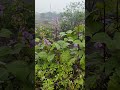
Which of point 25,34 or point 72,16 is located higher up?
point 72,16

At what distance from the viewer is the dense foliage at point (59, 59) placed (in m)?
1.88

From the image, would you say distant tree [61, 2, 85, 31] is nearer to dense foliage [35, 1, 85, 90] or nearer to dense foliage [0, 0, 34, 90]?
dense foliage [35, 1, 85, 90]

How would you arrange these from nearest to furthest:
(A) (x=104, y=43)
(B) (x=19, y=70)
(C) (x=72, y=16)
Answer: (B) (x=19, y=70)
(A) (x=104, y=43)
(C) (x=72, y=16)

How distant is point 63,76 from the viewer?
195 cm

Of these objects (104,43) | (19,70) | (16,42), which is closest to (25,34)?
(16,42)

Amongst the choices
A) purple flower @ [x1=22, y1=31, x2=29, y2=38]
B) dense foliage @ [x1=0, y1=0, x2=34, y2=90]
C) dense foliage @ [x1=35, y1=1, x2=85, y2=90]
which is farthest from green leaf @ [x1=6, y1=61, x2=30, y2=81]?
dense foliage @ [x1=35, y1=1, x2=85, y2=90]

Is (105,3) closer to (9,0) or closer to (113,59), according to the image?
(113,59)

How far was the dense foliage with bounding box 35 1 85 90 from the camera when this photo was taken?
1885 mm

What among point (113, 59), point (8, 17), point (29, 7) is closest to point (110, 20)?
point (113, 59)

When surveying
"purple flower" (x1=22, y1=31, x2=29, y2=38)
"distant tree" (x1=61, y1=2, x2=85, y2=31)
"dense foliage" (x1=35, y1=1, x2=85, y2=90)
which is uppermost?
"distant tree" (x1=61, y1=2, x2=85, y2=31)

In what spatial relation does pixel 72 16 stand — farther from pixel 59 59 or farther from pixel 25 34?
pixel 25 34

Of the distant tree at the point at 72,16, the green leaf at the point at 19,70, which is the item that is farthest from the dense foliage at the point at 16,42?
the distant tree at the point at 72,16

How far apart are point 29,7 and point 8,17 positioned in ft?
0.44

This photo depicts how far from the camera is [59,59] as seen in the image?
1.96 m
